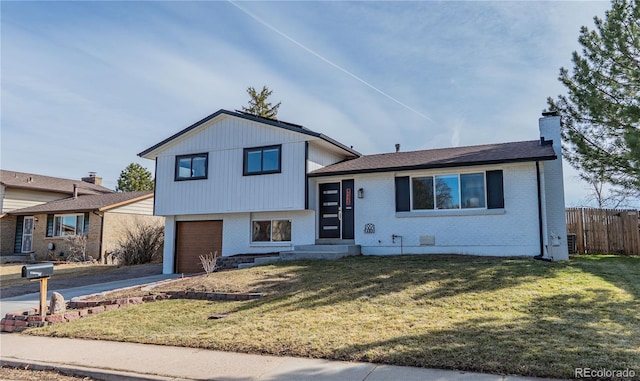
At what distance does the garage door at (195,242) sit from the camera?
1702cm

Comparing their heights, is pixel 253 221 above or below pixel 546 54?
below

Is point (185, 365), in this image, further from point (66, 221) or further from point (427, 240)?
point (66, 221)

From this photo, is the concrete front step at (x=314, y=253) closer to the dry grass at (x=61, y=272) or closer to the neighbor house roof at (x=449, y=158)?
the neighbor house roof at (x=449, y=158)

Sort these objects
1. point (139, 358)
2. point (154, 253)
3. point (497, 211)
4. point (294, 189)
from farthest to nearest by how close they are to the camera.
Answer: point (154, 253) → point (294, 189) → point (497, 211) → point (139, 358)

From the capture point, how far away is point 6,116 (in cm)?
1427

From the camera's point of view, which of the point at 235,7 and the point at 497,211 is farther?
the point at 235,7

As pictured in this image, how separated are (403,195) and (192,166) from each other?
880cm

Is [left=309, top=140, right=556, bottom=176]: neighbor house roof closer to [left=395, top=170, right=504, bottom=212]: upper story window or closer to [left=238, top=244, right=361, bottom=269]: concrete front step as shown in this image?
[left=395, top=170, right=504, bottom=212]: upper story window

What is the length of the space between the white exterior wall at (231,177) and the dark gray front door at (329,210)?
1.08 meters

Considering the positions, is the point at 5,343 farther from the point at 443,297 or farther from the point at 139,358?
the point at 443,297

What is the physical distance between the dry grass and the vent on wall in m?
14.1

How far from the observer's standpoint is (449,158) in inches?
540

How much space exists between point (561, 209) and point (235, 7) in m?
12.3

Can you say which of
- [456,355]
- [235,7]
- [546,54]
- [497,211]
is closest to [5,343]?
[456,355]
